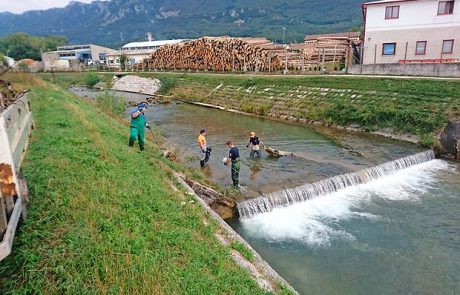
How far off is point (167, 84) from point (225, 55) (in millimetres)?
7847

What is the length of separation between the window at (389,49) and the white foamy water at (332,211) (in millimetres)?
18935

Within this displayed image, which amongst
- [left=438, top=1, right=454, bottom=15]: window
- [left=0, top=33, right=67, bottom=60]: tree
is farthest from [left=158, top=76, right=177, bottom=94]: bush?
[left=0, top=33, right=67, bottom=60]: tree

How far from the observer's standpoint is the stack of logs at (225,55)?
36.2 meters

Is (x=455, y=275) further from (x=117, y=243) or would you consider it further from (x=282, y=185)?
(x=117, y=243)

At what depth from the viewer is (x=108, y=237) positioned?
5.58 metres

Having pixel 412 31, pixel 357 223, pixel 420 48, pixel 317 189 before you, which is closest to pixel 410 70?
pixel 420 48

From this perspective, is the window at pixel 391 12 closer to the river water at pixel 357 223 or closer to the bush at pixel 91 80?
the river water at pixel 357 223

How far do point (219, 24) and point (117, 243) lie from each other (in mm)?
196043

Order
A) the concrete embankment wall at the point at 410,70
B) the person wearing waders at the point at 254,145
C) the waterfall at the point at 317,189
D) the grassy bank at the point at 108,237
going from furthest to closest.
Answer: the concrete embankment wall at the point at 410,70
the person wearing waders at the point at 254,145
the waterfall at the point at 317,189
the grassy bank at the point at 108,237

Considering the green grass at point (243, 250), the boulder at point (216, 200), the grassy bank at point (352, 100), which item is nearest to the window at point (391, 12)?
the grassy bank at point (352, 100)

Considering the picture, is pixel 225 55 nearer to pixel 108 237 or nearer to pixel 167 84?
pixel 167 84

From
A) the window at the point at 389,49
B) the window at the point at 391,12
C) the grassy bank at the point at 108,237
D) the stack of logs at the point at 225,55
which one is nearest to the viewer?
the grassy bank at the point at 108,237

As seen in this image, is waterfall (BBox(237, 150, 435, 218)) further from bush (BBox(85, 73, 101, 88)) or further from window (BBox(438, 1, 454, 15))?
bush (BBox(85, 73, 101, 88))

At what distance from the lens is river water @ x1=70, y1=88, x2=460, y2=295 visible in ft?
27.2
